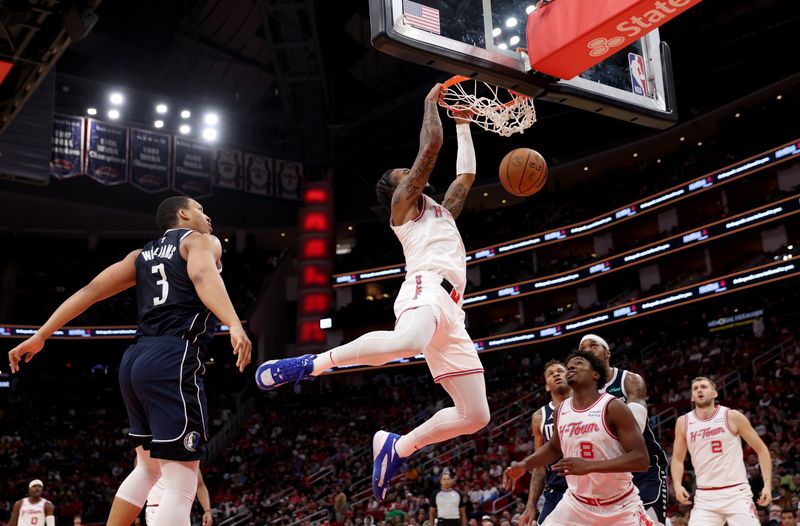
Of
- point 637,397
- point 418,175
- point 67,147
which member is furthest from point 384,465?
point 67,147

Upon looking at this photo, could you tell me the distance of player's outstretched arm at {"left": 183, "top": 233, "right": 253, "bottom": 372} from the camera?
4.14 metres

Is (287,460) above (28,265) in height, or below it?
below

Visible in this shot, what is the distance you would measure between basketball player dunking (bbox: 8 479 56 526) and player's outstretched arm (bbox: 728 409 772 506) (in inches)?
370

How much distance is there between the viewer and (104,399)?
1350 inches

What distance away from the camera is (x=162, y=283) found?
15.0 ft

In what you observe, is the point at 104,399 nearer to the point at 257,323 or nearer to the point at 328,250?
the point at 257,323

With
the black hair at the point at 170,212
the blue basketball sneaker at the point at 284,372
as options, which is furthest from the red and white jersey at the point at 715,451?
the black hair at the point at 170,212

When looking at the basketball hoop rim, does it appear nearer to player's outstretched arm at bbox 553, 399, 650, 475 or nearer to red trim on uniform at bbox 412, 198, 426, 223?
red trim on uniform at bbox 412, 198, 426, 223

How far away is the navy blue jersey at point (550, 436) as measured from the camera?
6871 millimetres

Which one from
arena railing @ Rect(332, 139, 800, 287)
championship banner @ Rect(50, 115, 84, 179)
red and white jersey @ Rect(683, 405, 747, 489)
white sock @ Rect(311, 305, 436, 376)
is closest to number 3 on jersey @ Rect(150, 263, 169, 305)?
white sock @ Rect(311, 305, 436, 376)

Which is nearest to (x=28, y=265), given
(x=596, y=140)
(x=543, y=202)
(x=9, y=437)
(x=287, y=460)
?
(x=9, y=437)

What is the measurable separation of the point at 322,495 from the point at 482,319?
49.4 ft

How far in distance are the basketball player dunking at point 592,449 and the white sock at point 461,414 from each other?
0.54m

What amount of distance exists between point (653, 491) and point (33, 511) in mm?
9497
